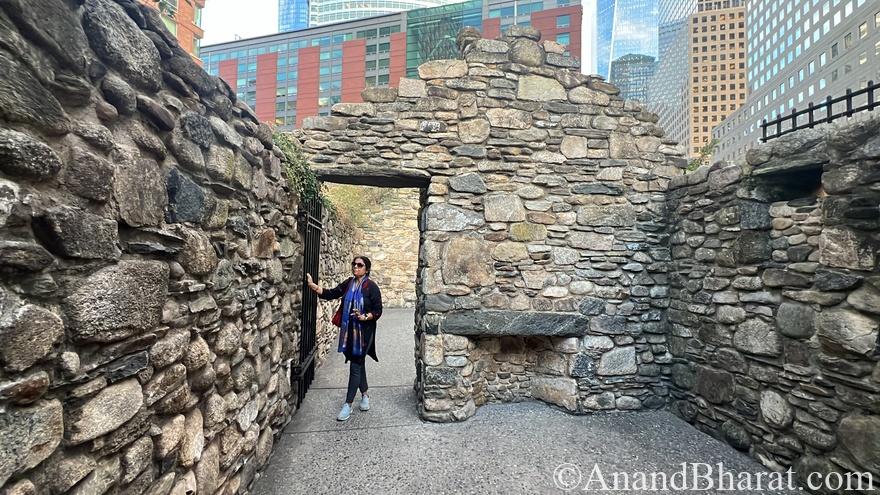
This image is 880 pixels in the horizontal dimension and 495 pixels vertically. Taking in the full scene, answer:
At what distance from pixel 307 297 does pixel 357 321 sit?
672 millimetres

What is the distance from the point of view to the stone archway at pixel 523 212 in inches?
136

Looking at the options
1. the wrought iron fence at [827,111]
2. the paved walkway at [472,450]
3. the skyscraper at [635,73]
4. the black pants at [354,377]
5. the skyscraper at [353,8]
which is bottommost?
the paved walkway at [472,450]

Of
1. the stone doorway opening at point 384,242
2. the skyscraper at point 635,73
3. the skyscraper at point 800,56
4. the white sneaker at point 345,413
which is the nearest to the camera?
the white sneaker at point 345,413

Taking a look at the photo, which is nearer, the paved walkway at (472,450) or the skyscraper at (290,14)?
the paved walkway at (472,450)

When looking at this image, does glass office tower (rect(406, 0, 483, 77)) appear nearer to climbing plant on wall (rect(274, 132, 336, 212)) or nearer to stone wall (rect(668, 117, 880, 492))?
climbing plant on wall (rect(274, 132, 336, 212))

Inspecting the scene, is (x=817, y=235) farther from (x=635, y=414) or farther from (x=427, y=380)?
(x=427, y=380)

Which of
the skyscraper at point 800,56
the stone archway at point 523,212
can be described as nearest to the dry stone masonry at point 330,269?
the stone archway at point 523,212

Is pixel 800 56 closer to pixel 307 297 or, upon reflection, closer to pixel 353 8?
pixel 353 8

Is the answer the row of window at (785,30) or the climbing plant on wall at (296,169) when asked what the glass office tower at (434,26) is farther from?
the row of window at (785,30)

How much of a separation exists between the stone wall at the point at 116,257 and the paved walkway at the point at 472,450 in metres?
0.80

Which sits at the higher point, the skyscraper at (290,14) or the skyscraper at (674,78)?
the skyscraper at (290,14)

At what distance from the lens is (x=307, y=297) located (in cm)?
373

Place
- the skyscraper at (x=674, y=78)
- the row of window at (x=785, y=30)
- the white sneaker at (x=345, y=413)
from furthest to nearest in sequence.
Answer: the skyscraper at (x=674, y=78) → the row of window at (x=785, y=30) → the white sneaker at (x=345, y=413)

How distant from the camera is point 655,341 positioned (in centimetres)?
368
